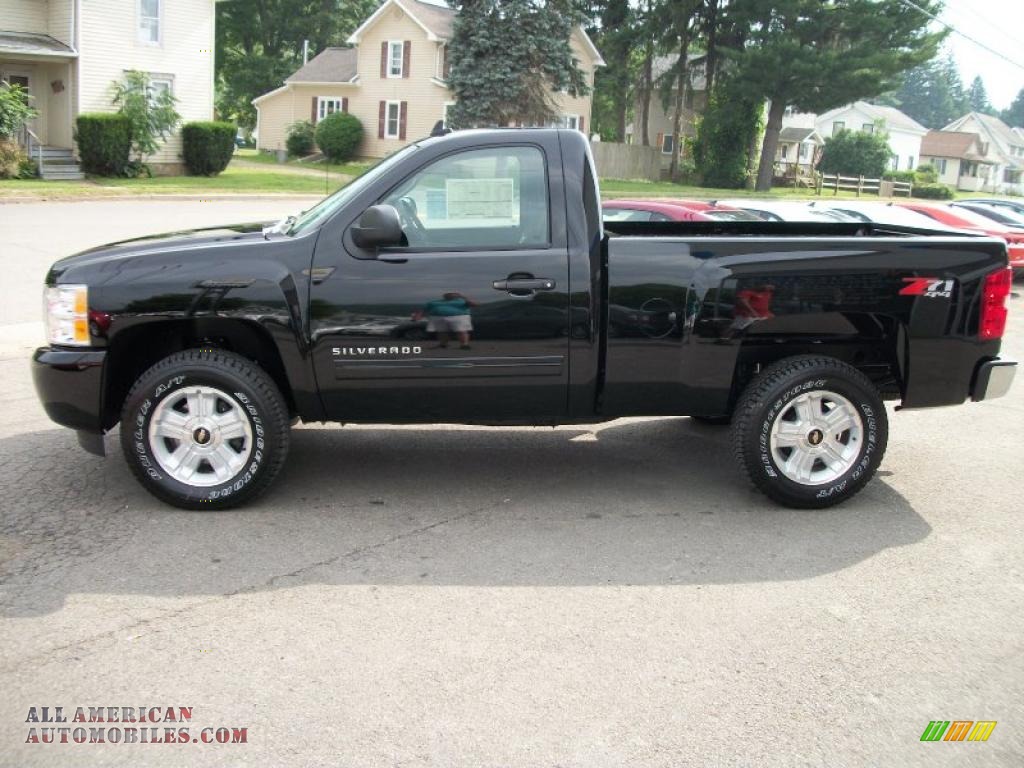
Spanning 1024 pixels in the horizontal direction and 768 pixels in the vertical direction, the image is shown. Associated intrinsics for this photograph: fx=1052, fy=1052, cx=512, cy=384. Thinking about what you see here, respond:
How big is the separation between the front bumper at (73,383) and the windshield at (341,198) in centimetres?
121

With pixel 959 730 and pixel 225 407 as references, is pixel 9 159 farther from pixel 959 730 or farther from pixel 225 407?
pixel 959 730

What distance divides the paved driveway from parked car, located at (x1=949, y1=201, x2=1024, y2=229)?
47.3ft

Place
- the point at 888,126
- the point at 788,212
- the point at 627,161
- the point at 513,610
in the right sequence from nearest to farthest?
1. the point at 513,610
2. the point at 788,212
3. the point at 627,161
4. the point at 888,126

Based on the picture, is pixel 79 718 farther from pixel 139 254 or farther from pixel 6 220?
pixel 6 220

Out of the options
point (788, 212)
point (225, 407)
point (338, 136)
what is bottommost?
point (225, 407)

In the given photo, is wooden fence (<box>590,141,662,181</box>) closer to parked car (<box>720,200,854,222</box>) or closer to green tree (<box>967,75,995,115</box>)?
parked car (<box>720,200,854,222</box>)

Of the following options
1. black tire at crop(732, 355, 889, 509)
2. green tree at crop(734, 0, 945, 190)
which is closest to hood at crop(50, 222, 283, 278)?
black tire at crop(732, 355, 889, 509)

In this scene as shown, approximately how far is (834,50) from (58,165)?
34686mm

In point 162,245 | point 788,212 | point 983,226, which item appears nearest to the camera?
point 162,245

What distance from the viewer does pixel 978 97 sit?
642ft

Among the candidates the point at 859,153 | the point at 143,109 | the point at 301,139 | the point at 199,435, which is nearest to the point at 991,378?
the point at 199,435

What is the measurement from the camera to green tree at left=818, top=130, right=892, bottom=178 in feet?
225

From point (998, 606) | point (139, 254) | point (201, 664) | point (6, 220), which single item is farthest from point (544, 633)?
point (6, 220)

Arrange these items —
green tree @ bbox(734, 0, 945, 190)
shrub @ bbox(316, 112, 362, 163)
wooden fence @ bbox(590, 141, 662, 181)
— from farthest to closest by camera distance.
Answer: wooden fence @ bbox(590, 141, 662, 181) < shrub @ bbox(316, 112, 362, 163) < green tree @ bbox(734, 0, 945, 190)
